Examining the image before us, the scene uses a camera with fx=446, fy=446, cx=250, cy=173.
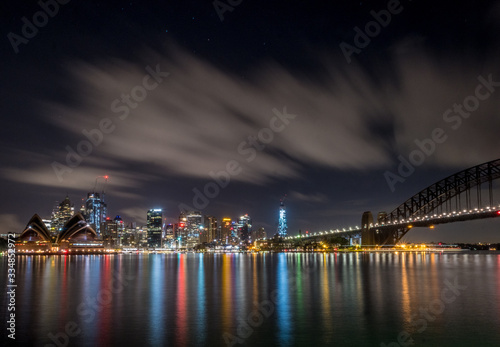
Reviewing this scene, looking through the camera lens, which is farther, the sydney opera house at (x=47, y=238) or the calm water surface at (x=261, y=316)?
the sydney opera house at (x=47, y=238)

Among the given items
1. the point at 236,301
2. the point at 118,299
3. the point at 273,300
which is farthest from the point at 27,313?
the point at 273,300

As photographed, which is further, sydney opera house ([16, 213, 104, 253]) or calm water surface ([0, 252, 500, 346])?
sydney opera house ([16, 213, 104, 253])

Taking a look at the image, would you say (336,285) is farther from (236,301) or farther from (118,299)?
(118,299)

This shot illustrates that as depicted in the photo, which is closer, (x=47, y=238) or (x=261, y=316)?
(x=261, y=316)

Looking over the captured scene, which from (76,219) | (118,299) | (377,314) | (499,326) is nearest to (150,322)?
(118,299)

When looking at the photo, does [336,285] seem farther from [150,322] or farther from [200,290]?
[150,322]

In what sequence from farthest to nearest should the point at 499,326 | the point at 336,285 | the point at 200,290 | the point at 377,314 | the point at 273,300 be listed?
the point at 336,285 < the point at 200,290 < the point at 273,300 < the point at 377,314 < the point at 499,326

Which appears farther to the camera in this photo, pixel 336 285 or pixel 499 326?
pixel 336 285

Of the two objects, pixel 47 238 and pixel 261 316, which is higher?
pixel 47 238

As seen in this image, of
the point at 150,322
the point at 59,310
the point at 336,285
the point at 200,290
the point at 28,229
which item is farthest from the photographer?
the point at 28,229
